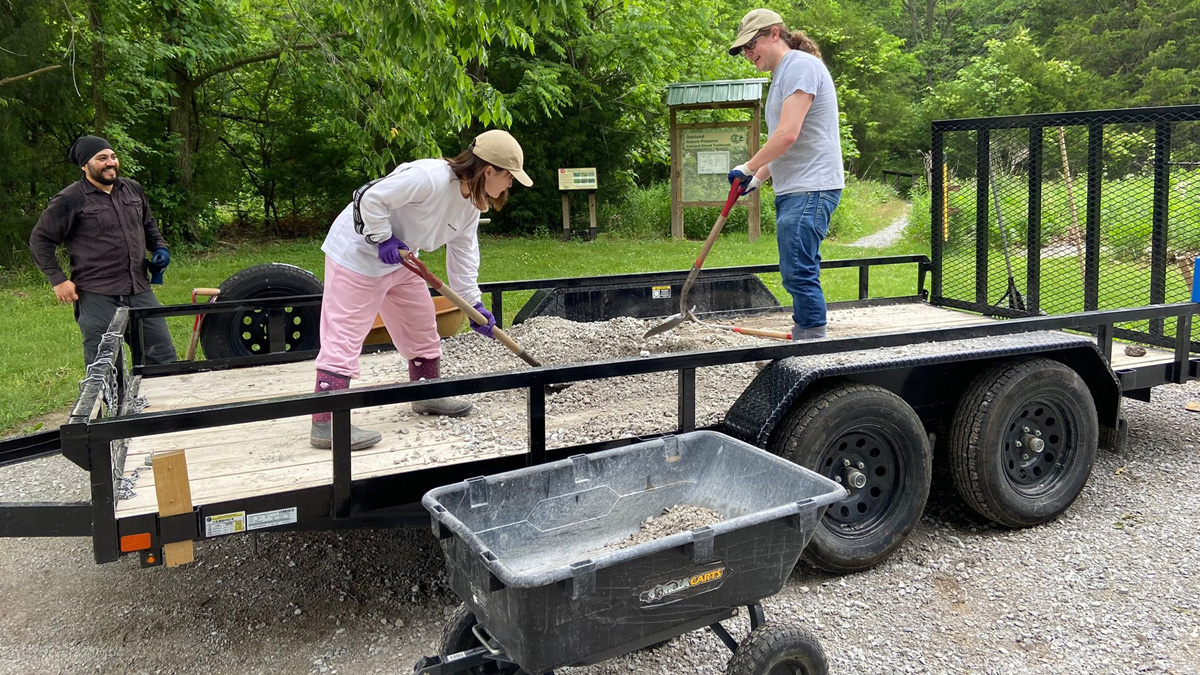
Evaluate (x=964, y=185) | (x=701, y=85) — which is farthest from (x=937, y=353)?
(x=701, y=85)

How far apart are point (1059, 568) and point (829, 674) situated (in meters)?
1.44

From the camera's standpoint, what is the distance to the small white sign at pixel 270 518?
3195 millimetres

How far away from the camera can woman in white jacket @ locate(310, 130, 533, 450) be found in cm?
392

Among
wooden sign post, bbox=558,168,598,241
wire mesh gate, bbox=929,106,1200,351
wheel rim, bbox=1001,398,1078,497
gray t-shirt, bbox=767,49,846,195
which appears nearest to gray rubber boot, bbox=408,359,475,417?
gray t-shirt, bbox=767,49,846,195

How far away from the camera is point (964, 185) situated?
6641 millimetres

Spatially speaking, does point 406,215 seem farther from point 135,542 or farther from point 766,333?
point 766,333

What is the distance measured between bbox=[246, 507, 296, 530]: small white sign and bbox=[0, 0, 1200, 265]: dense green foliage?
4100 millimetres

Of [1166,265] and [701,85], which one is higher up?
[701,85]

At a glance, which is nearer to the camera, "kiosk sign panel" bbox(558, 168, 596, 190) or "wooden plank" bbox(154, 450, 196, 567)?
"wooden plank" bbox(154, 450, 196, 567)

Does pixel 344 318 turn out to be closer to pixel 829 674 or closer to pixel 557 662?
pixel 557 662

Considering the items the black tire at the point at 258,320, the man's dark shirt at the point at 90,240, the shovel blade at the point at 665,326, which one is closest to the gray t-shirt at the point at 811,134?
the shovel blade at the point at 665,326

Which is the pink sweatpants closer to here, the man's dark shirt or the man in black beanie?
the man in black beanie

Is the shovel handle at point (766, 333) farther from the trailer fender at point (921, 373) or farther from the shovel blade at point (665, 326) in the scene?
the trailer fender at point (921, 373)

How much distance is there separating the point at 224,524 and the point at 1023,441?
134 inches
